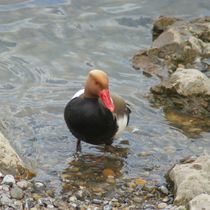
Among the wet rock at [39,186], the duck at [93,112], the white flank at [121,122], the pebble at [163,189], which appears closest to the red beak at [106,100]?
the duck at [93,112]

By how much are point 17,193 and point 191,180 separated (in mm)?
1748

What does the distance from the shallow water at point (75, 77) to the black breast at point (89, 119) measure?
1.45 ft

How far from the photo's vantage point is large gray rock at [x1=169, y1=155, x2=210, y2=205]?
6.36 metres

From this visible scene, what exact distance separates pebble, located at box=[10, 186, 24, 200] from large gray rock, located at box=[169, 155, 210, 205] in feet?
5.08

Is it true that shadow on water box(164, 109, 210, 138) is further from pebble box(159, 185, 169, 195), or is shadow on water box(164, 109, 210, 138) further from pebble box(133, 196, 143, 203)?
pebble box(133, 196, 143, 203)

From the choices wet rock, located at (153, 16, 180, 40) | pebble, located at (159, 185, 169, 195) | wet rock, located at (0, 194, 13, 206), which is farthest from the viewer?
wet rock, located at (153, 16, 180, 40)

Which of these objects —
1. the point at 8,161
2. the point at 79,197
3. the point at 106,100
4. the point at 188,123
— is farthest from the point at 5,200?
the point at 188,123

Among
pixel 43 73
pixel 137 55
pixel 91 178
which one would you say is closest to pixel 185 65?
pixel 137 55

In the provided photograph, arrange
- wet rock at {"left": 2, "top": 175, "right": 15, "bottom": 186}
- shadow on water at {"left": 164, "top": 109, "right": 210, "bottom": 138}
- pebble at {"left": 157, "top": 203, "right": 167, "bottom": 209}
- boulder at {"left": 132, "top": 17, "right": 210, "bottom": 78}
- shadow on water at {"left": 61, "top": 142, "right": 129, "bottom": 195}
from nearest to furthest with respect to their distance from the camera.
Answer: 1. wet rock at {"left": 2, "top": 175, "right": 15, "bottom": 186}
2. pebble at {"left": 157, "top": 203, "right": 167, "bottom": 209}
3. shadow on water at {"left": 61, "top": 142, "right": 129, "bottom": 195}
4. shadow on water at {"left": 164, "top": 109, "right": 210, "bottom": 138}
5. boulder at {"left": 132, "top": 17, "right": 210, "bottom": 78}

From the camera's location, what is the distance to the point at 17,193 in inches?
251

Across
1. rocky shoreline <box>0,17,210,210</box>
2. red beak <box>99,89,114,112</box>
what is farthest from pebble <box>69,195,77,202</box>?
red beak <box>99,89,114,112</box>

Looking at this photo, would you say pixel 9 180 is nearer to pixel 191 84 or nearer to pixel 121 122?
pixel 121 122

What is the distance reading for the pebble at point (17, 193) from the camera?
633 centimetres

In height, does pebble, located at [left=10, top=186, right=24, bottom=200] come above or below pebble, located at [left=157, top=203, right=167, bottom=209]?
above
